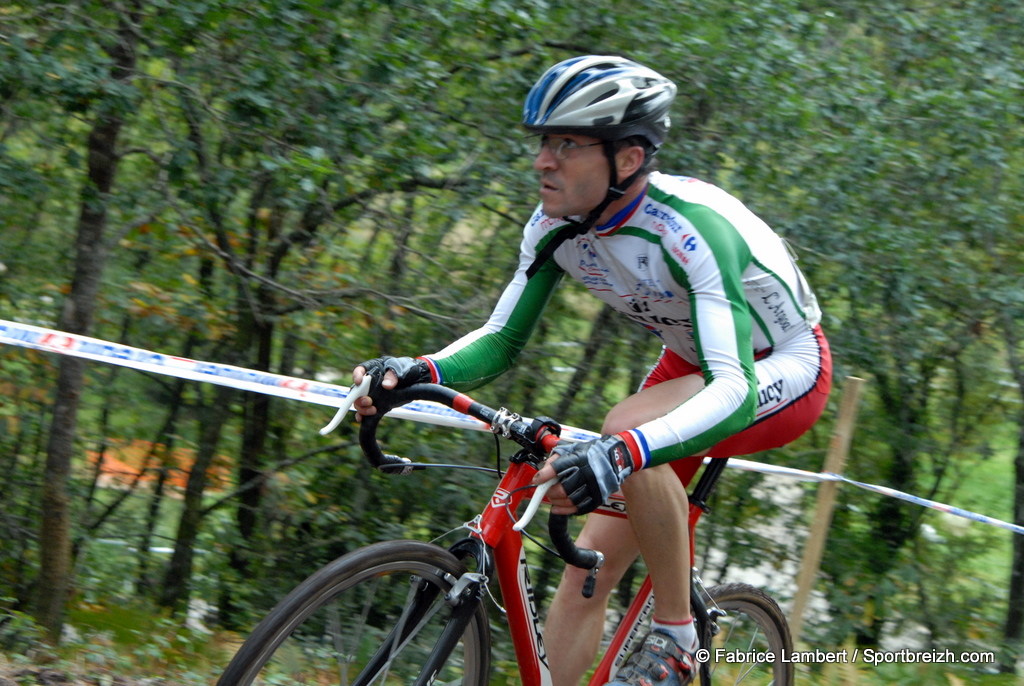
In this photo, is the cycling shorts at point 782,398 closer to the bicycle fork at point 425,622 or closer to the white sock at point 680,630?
the white sock at point 680,630

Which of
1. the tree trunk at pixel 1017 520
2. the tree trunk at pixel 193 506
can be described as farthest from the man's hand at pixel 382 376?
the tree trunk at pixel 1017 520

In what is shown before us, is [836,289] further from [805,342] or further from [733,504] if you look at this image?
[805,342]

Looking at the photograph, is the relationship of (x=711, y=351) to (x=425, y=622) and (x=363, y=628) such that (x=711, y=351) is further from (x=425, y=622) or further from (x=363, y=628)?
(x=363, y=628)

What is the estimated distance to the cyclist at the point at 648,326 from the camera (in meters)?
2.52

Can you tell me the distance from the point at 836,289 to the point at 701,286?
3.96 meters

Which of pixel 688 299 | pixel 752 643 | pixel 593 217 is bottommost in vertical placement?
pixel 752 643

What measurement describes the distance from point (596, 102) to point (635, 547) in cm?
146

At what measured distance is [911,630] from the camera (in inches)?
284

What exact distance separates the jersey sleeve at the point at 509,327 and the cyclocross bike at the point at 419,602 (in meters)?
0.35

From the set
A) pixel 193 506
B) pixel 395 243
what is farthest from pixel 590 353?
pixel 193 506

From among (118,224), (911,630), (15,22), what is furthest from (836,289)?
(15,22)

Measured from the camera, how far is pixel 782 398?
305 centimetres

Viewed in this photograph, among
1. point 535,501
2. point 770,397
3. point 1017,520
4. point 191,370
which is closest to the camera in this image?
point 535,501

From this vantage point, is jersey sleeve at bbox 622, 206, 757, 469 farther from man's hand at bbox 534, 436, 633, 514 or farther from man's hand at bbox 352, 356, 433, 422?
man's hand at bbox 352, 356, 433, 422
